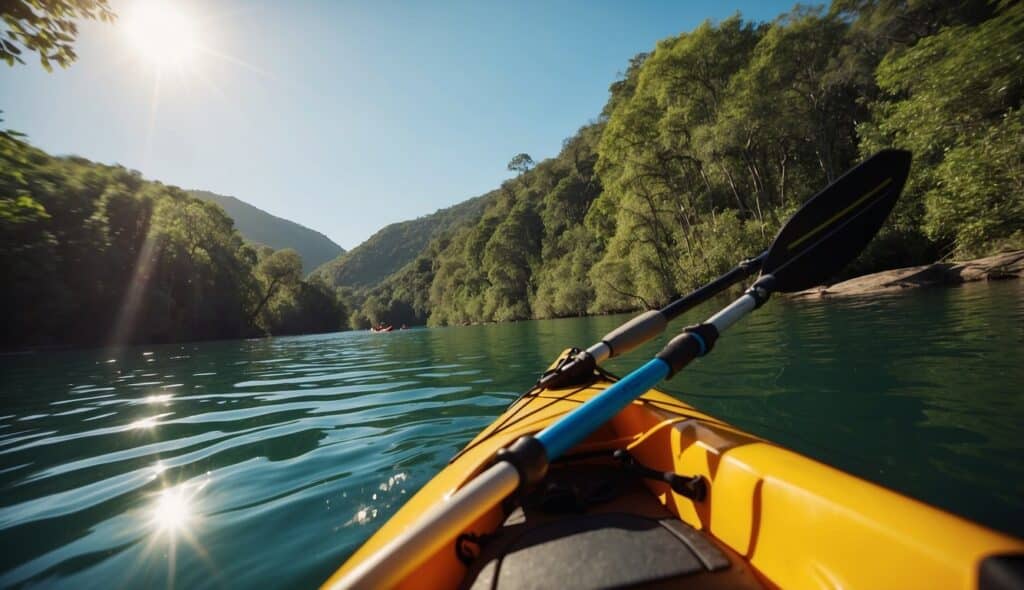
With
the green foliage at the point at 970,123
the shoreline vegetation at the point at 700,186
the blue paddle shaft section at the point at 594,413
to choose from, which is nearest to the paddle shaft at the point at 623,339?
the blue paddle shaft section at the point at 594,413

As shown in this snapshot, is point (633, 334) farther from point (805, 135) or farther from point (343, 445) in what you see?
point (805, 135)

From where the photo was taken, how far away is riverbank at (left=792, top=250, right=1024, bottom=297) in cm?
1131

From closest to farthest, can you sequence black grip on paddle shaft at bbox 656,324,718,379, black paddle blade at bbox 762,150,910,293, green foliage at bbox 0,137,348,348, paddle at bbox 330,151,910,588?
paddle at bbox 330,151,910,588 < black grip on paddle shaft at bbox 656,324,718,379 < black paddle blade at bbox 762,150,910,293 < green foliage at bbox 0,137,348,348

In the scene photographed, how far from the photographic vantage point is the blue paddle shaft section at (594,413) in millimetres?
1361

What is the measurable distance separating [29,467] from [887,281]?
63.6 ft

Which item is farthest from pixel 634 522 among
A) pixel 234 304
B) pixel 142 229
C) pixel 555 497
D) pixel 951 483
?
pixel 234 304

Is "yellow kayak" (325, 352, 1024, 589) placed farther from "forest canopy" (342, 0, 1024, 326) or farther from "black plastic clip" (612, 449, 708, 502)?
"forest canopy" (342, 0, 1024, 326)

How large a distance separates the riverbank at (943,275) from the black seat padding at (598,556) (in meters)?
15.5

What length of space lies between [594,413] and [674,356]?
66 cm

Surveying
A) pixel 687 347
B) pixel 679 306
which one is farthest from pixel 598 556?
pixel 679 306

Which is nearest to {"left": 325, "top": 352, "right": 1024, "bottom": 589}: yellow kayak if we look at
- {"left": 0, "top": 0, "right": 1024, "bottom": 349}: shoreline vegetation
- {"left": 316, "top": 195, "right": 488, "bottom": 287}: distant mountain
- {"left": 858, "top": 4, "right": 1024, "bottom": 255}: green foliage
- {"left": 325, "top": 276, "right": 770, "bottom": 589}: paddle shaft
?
{"left": 325, "top": 276, "right": 770, "bottom": 589}: paddle shaft

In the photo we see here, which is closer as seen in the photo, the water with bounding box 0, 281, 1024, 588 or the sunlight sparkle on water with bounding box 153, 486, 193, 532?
the water with bounding box 0, 281, 1024, 588

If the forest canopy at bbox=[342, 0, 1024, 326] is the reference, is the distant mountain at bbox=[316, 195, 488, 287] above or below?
above

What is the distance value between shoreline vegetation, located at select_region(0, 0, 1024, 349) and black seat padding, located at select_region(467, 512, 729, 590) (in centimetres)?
515
